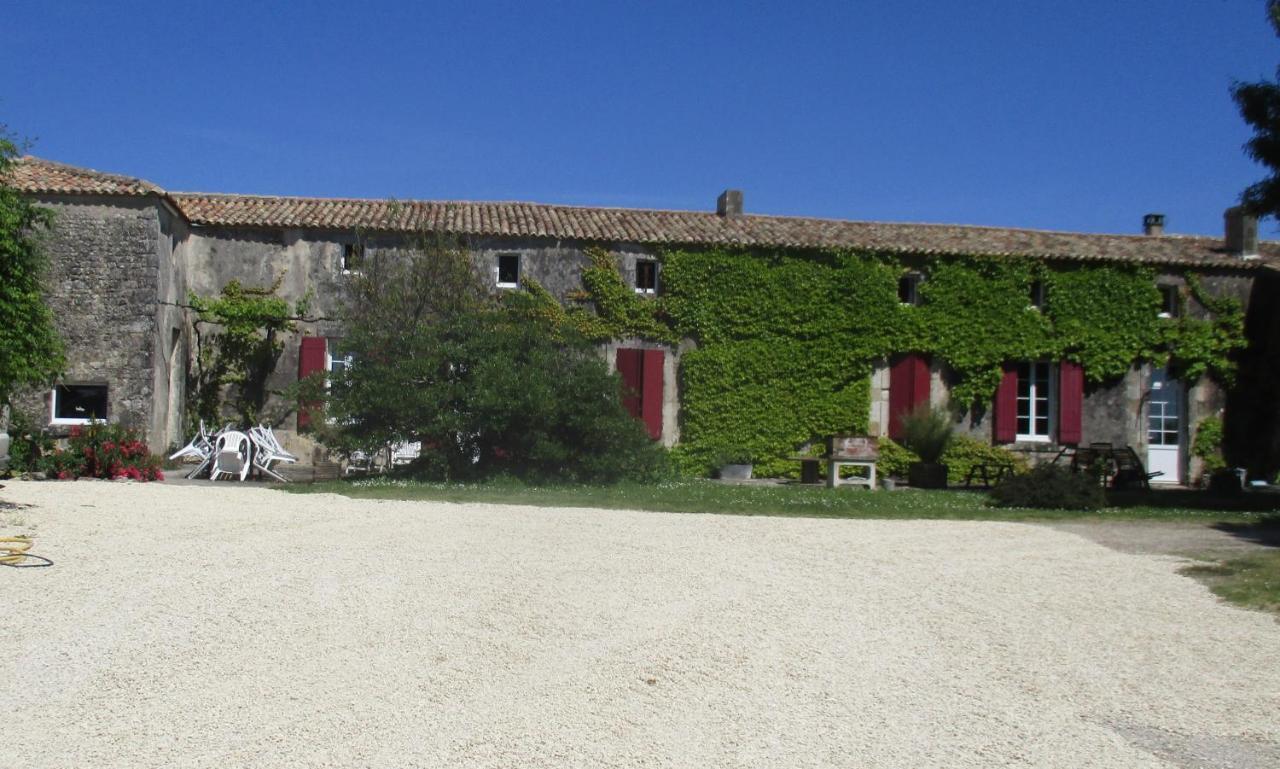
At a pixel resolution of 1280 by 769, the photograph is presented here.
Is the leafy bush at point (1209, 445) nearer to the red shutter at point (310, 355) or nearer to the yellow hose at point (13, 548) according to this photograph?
the red shutter at point (310, 355)

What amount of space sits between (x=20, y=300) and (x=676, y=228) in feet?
44.7

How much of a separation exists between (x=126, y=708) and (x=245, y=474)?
1228cm

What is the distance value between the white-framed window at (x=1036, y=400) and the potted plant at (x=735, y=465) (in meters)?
5.82

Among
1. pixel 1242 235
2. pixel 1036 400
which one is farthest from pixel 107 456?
pixel 1242 235

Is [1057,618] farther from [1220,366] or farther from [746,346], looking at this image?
[1220,366]

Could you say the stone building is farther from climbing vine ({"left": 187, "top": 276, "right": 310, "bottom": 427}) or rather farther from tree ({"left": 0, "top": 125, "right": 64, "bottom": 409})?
tree ({"left": 0, "top": 125, "right": 64, "bottom": 409})

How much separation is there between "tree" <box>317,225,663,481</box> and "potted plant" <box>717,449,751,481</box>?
3.95m

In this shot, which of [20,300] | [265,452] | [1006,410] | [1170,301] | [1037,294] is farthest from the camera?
[1170,301]

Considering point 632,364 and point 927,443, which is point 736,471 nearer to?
point 632,364

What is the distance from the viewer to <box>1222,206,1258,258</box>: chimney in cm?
2367

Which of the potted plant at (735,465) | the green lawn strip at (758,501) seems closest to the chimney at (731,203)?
the potted plant at (735,465)

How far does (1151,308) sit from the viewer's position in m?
22.4

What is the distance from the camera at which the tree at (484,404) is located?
15938mm

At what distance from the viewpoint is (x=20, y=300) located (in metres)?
10.4
